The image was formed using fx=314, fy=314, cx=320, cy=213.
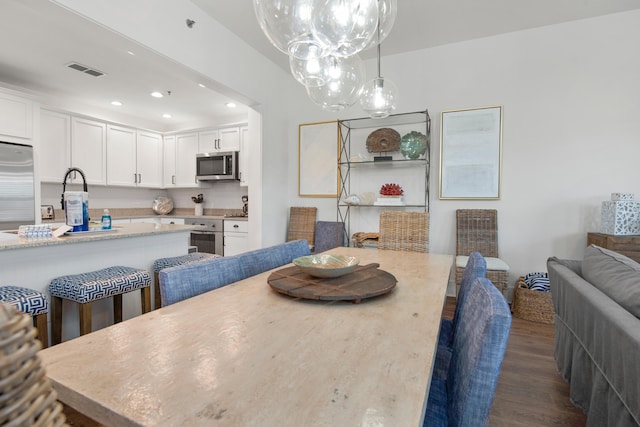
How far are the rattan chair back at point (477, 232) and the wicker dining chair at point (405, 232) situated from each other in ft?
3.34

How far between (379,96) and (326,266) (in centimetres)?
138

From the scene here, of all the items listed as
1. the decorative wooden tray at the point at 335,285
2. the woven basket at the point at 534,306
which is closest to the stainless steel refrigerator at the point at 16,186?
the decorative wooden tray at the point at 335,285

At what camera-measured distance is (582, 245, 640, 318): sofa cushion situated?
4.14 ft

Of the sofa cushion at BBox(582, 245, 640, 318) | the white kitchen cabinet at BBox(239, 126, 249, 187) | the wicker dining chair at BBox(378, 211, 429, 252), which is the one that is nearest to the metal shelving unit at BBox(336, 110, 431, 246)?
the wicker dining chair at BBox(378, 211, 429, 252)

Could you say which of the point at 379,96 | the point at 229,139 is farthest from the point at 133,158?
the point at 379,96

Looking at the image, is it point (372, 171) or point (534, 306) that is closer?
point (534, 306)

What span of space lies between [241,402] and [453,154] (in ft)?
11.5

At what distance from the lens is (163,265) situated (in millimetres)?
2477

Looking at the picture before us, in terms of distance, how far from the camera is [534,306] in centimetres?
284

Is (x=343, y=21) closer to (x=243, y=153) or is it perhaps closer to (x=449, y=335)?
(x=449, y=335)

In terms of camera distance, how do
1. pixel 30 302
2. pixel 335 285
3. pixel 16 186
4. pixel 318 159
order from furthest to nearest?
1. pixel 318 159
2. pixel 16 186
3. pixel 30 302
4. pixel 335 285

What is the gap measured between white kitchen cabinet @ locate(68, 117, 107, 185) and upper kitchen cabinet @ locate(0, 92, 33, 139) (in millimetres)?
610

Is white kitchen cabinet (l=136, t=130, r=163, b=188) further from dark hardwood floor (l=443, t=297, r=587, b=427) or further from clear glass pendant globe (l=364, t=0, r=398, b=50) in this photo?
dark hardwood floor (l=443, t=297, r=587, b=427)

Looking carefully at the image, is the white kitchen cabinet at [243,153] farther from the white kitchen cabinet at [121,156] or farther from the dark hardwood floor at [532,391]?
the dark hardwood floor at [532,391]
